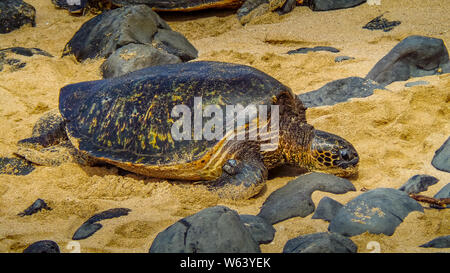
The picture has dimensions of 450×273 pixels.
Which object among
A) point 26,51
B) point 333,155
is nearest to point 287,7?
point 26,51

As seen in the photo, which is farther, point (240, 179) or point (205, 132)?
point (205, 132)

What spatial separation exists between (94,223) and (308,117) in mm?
2286

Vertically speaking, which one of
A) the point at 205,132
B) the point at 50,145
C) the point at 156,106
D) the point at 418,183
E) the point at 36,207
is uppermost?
the point at 156,106

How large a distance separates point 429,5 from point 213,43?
3.46 metres

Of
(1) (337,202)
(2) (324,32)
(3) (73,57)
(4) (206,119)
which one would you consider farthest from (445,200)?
(3) (73,57)

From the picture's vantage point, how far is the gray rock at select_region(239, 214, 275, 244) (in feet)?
6.91

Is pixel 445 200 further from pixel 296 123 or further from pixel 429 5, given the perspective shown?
pixel 429 5

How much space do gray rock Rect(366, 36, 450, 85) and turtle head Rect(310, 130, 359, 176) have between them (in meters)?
1.44

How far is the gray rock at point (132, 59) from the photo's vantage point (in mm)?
4965

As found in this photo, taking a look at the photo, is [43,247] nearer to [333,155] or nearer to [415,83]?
[333,155]

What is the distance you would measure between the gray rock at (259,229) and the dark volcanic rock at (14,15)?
22.2 ft

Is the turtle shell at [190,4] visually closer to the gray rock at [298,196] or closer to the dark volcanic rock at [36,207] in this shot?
the gray rock at [298,196]

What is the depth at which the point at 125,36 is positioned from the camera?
5543mm

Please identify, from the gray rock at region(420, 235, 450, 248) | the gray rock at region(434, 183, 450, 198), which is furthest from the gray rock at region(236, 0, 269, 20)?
the gray rock at region(420, 235, 450, 248)
